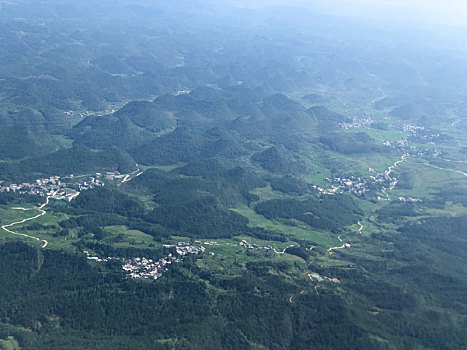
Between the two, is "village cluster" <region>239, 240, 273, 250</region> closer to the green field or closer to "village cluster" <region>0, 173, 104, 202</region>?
the green field

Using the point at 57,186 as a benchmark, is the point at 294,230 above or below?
below

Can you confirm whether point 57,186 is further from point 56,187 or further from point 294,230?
point 294,230

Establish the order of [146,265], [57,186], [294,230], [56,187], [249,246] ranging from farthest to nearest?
[57,186]
[56,187]
[294,230]
[249,246]
[146,265]

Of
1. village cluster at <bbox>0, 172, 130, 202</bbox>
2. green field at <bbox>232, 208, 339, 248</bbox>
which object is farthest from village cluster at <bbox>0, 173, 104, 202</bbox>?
green field at <bbox>232, 208, 339, 248</bbox>

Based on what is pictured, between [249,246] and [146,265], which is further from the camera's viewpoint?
[249,246]

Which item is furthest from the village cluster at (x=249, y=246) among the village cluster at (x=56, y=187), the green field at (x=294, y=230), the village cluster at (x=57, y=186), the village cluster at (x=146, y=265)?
the village cluster at (x=56, y=187)

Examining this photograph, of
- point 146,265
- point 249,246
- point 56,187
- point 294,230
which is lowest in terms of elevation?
point 294,230

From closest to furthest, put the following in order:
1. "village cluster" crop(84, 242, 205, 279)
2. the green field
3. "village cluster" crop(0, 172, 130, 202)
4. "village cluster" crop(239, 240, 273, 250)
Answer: "village cluster" crop(84, 242, 205, 279) → "village cluster" crop(239, 240, 273, 250) → the green field → "village cluster" crop(0, 172, 130, 202)

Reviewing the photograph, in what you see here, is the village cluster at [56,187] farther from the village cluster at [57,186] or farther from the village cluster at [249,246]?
the village cluster at [249,246]

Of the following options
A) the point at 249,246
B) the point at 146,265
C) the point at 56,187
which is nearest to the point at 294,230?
the point at 249,246

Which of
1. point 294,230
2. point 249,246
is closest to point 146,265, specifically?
point 249,246

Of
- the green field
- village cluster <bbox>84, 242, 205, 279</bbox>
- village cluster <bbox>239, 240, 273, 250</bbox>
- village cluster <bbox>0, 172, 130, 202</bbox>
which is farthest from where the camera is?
village cluster <bbox>0, 172, 130, 202</bbox>

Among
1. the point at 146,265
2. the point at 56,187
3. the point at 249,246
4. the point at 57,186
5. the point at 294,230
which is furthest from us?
the point at 57,186

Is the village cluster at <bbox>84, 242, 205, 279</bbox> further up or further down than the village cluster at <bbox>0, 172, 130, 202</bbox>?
further up
